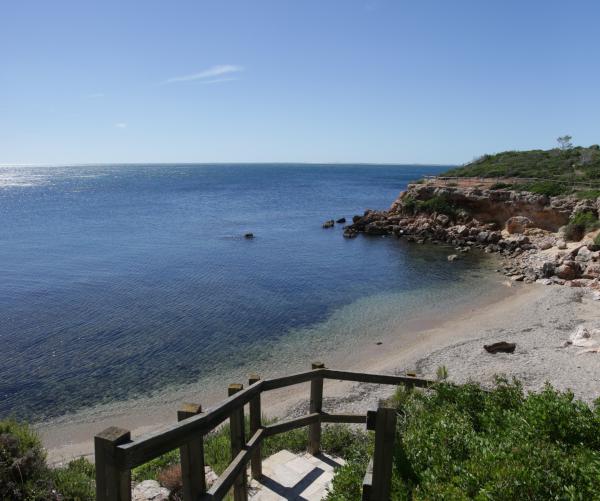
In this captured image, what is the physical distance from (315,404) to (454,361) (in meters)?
11.0

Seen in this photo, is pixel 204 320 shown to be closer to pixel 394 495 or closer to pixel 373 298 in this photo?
pixel 373 298

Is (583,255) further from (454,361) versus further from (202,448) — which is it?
(202,448)

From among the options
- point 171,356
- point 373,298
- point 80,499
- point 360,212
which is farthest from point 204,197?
point 80,499

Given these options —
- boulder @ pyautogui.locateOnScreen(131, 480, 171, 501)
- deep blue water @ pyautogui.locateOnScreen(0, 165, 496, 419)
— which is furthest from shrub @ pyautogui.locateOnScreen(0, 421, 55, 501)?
deep blue water @ pyautogui.locateOnScreen(0, 165, 496, 419)

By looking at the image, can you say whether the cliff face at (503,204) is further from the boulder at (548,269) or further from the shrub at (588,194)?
the boulder at (548,269)

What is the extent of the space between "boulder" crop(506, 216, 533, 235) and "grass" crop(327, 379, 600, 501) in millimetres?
37671

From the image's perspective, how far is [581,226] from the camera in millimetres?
33031

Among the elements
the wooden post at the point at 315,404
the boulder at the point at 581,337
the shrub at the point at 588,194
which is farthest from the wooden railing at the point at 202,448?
the shrub at the point at 588,194

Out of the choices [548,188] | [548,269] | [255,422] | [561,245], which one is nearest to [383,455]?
[255,422]

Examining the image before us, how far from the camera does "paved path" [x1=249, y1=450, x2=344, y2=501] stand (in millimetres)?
5883

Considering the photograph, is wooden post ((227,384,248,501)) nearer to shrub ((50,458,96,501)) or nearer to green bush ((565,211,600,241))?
shrub ((50,458,96,501))

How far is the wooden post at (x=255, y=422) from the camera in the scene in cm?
591

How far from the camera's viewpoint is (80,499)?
6652mm

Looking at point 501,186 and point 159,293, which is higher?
point 501,186
